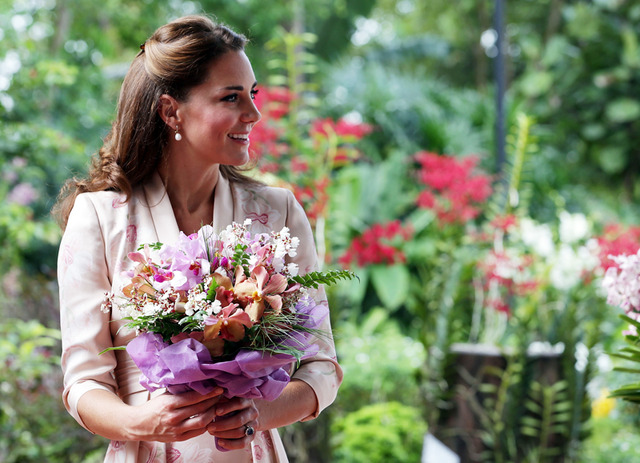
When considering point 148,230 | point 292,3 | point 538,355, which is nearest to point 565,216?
point 538,355

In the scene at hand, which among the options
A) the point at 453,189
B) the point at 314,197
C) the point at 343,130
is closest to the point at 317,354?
the point at 314,197

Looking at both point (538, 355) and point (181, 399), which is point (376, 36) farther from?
point (181, 399)

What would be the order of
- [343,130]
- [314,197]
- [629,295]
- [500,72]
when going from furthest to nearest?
[500,72] → [343,130] → [314,197] → [629,295]

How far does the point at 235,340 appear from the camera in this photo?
49.2 inches

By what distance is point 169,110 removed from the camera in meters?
1.62

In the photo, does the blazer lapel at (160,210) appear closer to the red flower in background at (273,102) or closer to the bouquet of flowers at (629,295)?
the bouquet of flowers at (629,295)

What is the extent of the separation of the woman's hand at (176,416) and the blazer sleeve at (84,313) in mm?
146

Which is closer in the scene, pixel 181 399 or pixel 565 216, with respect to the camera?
pixel 181 399

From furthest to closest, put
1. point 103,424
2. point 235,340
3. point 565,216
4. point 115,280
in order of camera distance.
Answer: point 565,216
point 115,280
point 103,424
point 235,340

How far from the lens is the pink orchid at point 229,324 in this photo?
1223 mm

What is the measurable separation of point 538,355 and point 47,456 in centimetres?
274

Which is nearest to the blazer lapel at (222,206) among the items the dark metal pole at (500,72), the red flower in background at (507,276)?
the red flower in background at (507,276)

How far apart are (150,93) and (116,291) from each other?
459 mm

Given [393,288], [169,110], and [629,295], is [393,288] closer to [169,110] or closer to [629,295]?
[629,295]
